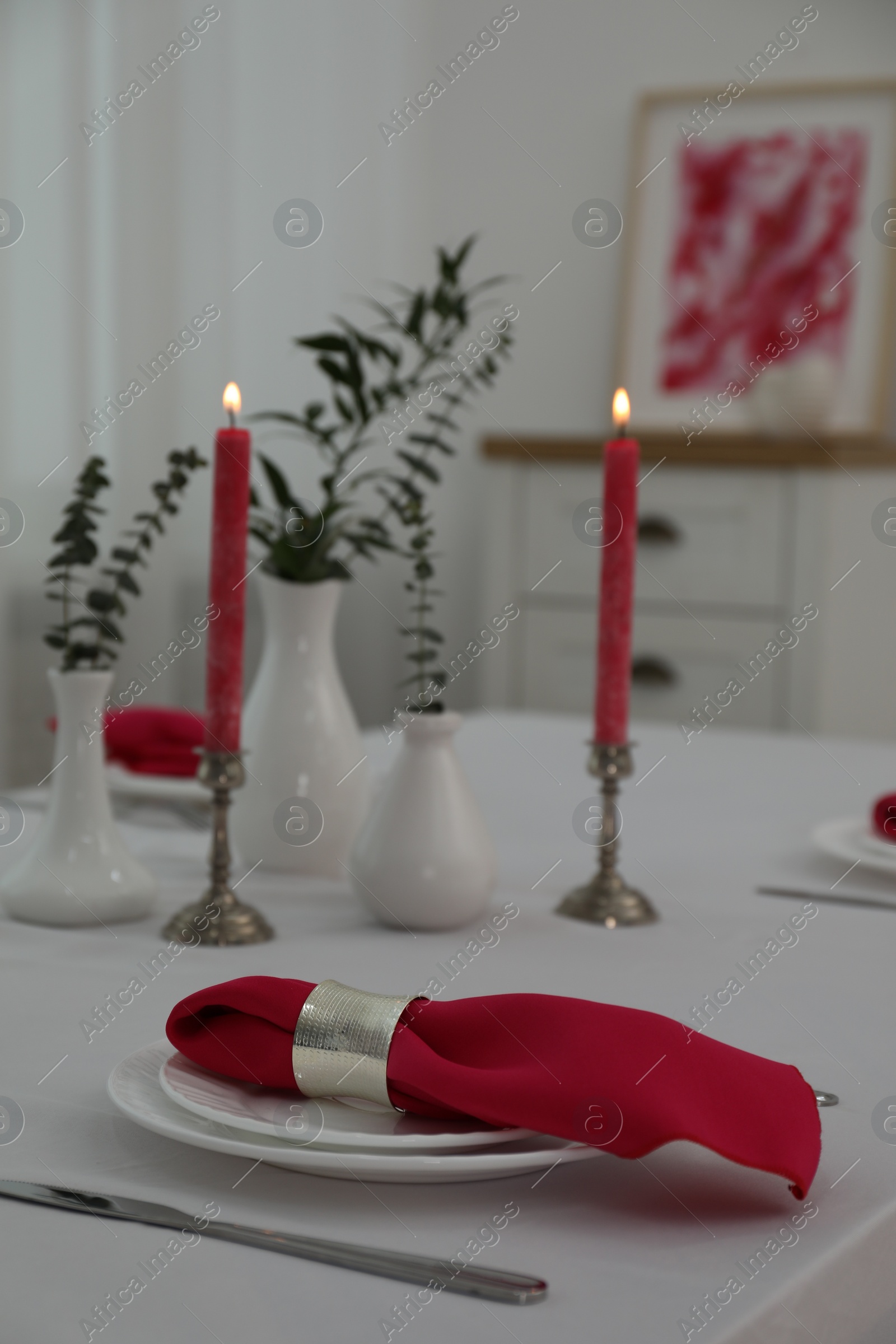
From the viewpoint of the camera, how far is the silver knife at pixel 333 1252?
1.39 feet

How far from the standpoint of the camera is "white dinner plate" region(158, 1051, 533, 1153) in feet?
1.62

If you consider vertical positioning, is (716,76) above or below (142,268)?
above

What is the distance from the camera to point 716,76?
3.09 meters

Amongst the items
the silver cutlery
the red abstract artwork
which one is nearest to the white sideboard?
the red abstract artwork

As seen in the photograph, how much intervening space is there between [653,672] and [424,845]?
6.75 ft

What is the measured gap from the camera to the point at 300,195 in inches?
111

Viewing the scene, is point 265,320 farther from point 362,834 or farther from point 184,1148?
point 184,1148

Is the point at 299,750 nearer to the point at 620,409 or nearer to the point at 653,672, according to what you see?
the point at 620,409

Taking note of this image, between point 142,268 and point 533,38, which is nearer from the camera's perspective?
point 142,268

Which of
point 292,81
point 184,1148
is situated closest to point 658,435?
point 292,81

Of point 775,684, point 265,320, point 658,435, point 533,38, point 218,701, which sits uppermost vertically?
point 533,38

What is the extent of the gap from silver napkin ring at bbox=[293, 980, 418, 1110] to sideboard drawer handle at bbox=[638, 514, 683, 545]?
90.0 inches

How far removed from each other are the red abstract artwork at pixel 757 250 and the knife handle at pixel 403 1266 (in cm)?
277

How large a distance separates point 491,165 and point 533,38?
0.30 meters
